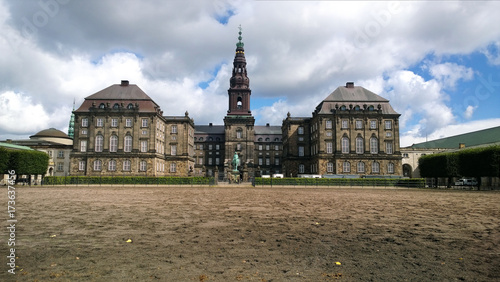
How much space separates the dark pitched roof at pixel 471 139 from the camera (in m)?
68.4

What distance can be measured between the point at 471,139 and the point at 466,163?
35954 mm

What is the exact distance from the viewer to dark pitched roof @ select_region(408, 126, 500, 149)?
68375mm

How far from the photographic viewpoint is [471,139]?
7681cm

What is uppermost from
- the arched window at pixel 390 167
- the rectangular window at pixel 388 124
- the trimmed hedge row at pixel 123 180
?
the rectangular window at pixel 388 124

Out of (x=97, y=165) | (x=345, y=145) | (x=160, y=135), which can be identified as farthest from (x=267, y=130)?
(x=97, y=165)

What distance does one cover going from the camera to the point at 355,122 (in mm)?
65875

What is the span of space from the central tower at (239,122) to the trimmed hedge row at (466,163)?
43.6 m

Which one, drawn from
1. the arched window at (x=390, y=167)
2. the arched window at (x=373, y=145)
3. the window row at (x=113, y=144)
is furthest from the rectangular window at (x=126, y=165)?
the arched window at (x=390, y=167)

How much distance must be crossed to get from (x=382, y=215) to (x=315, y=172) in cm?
5592

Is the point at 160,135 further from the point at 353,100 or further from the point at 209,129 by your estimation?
the point at 353,100

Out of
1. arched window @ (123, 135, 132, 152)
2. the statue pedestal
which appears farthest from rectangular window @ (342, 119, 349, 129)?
arched window @ (123, 135, 132, 152)

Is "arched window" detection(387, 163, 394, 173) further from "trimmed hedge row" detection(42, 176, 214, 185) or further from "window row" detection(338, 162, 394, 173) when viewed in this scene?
"trimmed hedge row" detection(42, 176, 214, 185)

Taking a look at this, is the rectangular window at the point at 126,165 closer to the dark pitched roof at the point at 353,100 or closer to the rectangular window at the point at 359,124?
the dark pitched roof at the point at 353,100

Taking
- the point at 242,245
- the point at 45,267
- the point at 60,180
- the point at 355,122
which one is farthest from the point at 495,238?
the point at 355,122
